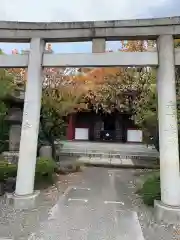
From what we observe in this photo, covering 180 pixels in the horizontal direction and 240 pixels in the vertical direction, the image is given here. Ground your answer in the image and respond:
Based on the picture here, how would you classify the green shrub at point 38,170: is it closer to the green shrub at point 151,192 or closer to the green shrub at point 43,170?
the green shrub at point 43,170

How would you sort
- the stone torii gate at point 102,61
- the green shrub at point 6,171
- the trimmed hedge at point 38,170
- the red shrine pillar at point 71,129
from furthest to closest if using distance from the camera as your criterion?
1. the red shrine pillar at point 71,129
2. the trimmed hedge at point 38,170
3. the green shrub at point 6,171
4. the stone torii gate at point 102,61

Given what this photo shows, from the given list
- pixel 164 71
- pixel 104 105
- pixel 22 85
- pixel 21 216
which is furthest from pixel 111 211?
pixel 104 105

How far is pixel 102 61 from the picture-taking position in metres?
6.80

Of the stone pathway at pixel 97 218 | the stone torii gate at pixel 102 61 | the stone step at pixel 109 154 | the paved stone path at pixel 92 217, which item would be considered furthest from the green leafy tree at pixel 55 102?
the stone torii gate at pixel 102 61

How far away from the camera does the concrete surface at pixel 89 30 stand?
6.66 meters

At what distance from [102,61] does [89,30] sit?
932mm

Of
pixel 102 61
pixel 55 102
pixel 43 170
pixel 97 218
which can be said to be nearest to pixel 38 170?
pixel 43 170

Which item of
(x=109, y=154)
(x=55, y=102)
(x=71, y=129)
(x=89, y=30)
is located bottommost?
(x=109, y=154)

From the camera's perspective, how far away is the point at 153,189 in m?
7.18

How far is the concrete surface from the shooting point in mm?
6660

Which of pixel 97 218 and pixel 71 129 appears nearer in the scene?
pixel 97 218

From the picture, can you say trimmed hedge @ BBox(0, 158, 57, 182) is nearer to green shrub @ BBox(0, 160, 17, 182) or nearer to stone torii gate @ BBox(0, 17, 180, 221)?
green shrub @ BBox(0, 160, 17, 182)

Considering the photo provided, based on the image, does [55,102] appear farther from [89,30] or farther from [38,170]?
[89,30]

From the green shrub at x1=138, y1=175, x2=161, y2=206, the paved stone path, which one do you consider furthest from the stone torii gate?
the paved stone path
